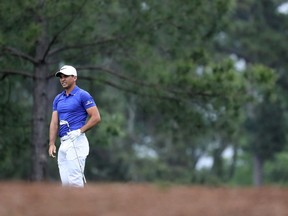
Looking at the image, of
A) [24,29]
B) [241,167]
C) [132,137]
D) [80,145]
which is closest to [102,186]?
[80,145]

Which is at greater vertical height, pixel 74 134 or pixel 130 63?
pixel 130 63

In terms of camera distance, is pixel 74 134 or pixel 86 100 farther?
pixel 86 100

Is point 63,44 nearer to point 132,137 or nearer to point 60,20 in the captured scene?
point 60,20

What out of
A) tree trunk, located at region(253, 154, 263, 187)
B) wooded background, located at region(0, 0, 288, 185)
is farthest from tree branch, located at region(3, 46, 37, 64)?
tree trunk, located at region(253, 154, 263, 187)

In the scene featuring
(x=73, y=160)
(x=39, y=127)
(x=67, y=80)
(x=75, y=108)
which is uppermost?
(x=39, y=127)

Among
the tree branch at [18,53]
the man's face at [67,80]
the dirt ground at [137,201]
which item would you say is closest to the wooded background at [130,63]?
the tree branch at [18,53]

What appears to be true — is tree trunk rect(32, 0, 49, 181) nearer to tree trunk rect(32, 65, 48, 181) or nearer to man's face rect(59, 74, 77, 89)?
tree trunk rect(32, 65, 48, 181)

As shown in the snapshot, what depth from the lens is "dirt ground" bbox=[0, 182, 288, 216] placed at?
7859 millimetres

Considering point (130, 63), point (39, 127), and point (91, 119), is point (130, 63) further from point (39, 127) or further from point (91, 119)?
point (91, 119)

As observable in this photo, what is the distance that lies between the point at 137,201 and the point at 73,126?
3419 mm

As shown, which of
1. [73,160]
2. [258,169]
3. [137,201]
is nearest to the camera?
[137,201]

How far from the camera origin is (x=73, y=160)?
11336mm

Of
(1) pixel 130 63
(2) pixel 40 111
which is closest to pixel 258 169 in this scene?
(1) pixel 130 63

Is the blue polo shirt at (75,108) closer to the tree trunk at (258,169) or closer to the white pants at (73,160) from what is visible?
the white pants at (73,160)
